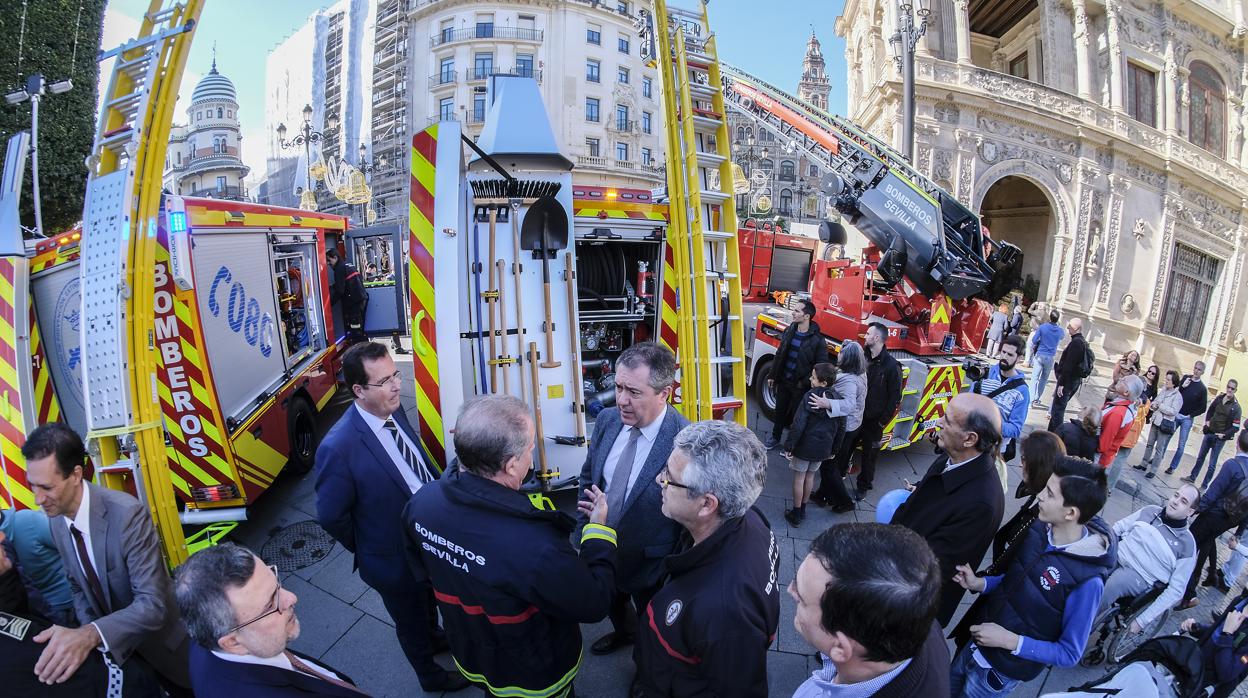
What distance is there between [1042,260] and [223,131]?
7561 cm

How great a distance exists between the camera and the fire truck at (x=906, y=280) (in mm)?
6039

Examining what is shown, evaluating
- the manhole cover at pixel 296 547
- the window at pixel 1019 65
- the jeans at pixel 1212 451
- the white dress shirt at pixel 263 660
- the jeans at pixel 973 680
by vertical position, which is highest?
the window at pixel 1019 65

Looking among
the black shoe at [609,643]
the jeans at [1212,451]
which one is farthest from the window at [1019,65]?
the black shoe at [609,643]

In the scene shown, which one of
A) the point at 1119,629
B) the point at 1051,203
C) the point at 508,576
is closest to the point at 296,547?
the point at 508,576

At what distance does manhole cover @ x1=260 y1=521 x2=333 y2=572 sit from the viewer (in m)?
3.91

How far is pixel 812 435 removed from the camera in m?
4.26

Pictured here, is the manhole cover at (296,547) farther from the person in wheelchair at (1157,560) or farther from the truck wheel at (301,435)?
the person in wheelchair at (1157,560)

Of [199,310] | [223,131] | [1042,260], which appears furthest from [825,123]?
[223,131]

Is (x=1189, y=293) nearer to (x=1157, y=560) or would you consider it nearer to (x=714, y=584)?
(x=1157, y=560)

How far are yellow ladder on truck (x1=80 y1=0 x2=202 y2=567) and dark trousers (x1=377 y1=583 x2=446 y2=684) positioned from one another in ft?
3.85

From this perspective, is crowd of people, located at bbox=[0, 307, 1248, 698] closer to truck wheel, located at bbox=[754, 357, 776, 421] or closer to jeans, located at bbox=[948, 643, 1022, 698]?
jeans, located at bbox=[948, 643, 1022, 698]

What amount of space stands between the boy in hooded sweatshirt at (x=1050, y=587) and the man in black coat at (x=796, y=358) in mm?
3037

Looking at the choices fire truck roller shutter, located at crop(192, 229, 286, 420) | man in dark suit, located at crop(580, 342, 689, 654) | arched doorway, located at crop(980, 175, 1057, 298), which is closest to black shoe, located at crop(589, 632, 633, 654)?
man in dark suit, located at crop(580, 342, 689, 654)

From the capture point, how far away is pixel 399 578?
2.57 metres
